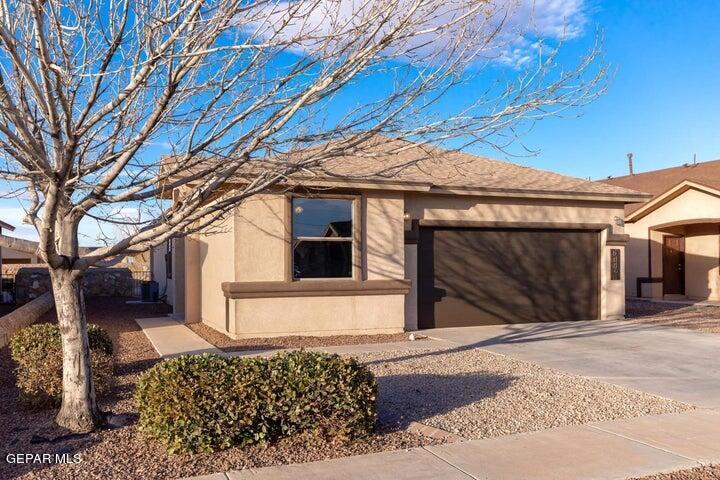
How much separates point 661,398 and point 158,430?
5.76 m

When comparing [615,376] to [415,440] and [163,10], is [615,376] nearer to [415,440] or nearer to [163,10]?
[415,440]

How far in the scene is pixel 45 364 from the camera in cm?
711

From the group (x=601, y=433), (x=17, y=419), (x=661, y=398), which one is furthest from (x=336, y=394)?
(x=661, y=398)

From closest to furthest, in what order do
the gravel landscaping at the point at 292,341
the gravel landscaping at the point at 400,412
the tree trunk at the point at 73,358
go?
the gravel landscaping at the point at 400,412
the tree trunk at the point at 73,358
the gravel landscaping at the point at 292,341

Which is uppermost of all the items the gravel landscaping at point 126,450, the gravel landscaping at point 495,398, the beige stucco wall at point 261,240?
the beige stucco wall at point 261,240

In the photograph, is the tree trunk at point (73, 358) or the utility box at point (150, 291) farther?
the utility box at point (150, 291)

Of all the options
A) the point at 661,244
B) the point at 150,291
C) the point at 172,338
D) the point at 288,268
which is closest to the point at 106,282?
the point at 150,291

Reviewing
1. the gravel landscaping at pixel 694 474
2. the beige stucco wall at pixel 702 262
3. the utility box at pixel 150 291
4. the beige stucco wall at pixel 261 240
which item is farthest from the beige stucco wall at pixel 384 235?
the beige stucco wall at pixel 702 262

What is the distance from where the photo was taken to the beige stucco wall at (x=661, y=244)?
21.5 m

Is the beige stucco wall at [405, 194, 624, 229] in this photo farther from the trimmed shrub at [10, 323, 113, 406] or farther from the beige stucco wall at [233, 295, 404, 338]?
the trimmed shrub at [10, 323, 113, 406]

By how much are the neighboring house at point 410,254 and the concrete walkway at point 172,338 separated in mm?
616

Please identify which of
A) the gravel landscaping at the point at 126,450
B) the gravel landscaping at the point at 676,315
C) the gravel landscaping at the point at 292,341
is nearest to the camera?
the gravel landscaping at the point at 126,450

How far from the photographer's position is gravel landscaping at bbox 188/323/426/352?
38.0ft

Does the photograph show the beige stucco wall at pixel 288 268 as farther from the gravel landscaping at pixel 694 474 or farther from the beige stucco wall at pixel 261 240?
the gravel landscaping at pixel 694 474
